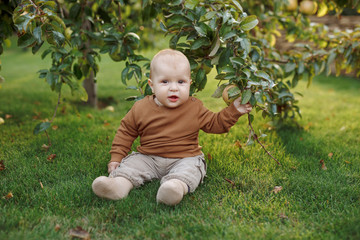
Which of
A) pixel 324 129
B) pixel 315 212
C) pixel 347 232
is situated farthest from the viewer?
pixel 324 129

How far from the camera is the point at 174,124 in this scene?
216cm

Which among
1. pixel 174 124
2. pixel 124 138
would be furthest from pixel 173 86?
pixel 124 138

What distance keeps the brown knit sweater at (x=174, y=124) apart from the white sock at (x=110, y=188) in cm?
33

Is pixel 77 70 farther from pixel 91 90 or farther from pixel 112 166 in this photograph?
pixel 91 90

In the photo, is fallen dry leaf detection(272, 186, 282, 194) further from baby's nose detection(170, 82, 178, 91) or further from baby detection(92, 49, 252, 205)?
baby's nose detection(170, 82, 178, 91)

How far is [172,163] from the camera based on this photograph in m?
2.18

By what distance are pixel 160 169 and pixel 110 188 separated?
409 millimetres

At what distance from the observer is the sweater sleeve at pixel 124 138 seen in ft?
7.39

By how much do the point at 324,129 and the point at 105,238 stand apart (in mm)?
2533

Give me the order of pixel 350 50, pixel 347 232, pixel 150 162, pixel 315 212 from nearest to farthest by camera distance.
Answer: pixel 347 232
pixel 315 212
pixel 150 162
pixel 350 50

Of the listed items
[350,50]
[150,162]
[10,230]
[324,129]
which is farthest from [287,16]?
[10,230]

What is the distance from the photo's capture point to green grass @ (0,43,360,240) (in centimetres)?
167

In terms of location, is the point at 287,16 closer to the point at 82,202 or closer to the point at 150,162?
the point at 150,162

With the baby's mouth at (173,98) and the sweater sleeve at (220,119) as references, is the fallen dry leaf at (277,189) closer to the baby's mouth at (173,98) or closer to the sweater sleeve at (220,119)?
the sweater sleeve at (220,119)
